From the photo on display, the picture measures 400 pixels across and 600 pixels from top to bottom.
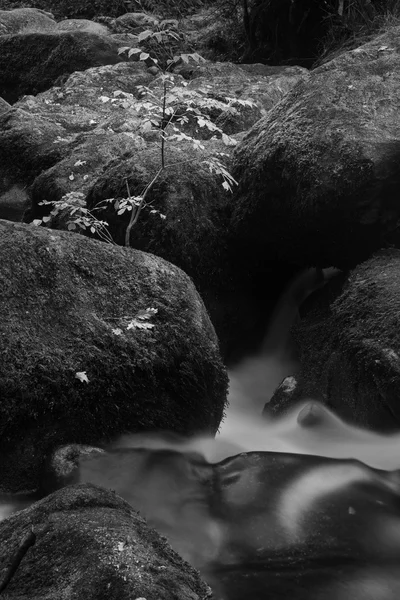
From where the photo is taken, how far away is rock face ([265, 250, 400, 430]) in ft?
13.9

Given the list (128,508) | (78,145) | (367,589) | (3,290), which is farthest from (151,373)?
(78,145)

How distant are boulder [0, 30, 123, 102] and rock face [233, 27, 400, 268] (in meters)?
7.69

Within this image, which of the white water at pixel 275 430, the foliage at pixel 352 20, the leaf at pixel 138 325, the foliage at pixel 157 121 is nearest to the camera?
the leaf at pixel 138 325

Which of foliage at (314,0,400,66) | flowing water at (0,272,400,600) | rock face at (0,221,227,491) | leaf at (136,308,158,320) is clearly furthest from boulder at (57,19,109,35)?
flowing water at (0,272,400,600)

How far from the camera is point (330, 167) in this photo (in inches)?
197

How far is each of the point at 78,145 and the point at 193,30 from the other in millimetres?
7736

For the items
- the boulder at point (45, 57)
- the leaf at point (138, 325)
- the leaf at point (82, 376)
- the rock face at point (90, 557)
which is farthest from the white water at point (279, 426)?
the boulder at point (45, 57)

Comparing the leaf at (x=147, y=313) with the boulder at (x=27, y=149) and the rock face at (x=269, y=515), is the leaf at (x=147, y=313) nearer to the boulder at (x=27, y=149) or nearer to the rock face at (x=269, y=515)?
the rock face at (x=269, y=515)

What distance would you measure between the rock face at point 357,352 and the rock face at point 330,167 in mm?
324

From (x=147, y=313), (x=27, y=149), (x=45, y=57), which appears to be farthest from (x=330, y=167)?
(x=45, y=57)

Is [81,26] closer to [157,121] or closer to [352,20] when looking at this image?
[352,20]

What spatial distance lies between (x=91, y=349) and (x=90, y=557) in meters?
1.61

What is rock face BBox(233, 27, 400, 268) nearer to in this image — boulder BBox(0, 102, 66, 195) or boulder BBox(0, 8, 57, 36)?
boulder BBox(0, 102, 66, 195)

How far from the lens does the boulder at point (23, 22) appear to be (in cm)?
1551
